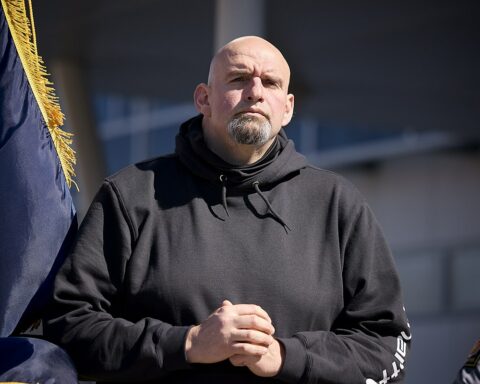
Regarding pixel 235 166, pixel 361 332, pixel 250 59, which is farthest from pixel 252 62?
pixel 361 332

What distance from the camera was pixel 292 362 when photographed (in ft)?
12.2

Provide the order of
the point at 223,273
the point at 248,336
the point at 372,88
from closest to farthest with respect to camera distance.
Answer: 1. the point at 248,336
2. the point at 223,273
3. the point at 372,88

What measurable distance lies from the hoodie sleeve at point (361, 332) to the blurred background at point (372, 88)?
20.8 feet

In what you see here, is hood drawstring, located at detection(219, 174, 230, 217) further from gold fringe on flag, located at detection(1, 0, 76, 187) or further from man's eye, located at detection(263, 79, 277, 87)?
gold fringe on flag, located at detection(1, 0, 76, 187)

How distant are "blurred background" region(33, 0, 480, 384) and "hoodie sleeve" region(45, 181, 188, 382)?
21.0 ft

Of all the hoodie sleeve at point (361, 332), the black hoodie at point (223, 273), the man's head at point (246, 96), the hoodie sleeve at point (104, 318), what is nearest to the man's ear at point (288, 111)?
the man's head at point (246, 96)

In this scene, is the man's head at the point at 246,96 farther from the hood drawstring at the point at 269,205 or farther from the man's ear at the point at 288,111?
the hood drawstring at the point at 269,205

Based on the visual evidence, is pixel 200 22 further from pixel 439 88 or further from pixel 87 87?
pixel 439 88

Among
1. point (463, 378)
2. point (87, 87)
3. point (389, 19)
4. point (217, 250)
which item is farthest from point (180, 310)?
point (87, 87)

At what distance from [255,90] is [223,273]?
A: 612 mm

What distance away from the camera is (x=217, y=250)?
3.94 metres

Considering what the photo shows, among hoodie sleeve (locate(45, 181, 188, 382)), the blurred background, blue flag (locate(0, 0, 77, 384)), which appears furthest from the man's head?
the blurred background

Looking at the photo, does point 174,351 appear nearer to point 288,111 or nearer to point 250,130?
point 250,130

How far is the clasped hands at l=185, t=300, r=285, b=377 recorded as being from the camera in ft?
11.9
